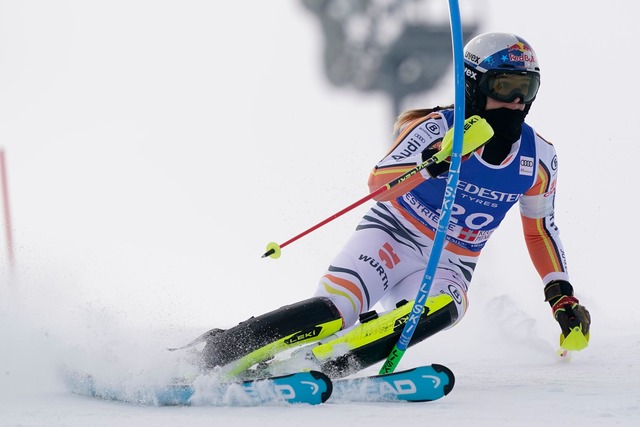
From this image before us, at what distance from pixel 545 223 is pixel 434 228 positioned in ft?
1.91

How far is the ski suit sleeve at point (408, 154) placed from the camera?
13.7 ft

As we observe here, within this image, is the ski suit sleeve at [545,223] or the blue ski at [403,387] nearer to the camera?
the blue ski at [403,387]

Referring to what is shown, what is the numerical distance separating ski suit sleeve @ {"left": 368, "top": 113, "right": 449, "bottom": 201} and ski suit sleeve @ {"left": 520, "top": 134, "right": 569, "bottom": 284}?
0.54 metres

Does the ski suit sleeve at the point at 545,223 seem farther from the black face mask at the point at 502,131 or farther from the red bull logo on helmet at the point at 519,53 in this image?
the red bull logo on helmet at the point at 519,53

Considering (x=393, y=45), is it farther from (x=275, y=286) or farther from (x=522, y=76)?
(x=522, y=76)

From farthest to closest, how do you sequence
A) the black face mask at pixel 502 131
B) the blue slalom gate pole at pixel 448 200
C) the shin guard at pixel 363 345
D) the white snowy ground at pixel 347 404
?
the black face mask at pixel 502 131 → the shin guard at pixel 363 345 → the blue slalom gate pole at pixel 448 200 → the white snowy ground at pixel 347 404

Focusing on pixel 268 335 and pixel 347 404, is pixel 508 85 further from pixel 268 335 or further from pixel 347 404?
pixel 347 404

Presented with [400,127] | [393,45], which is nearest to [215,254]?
[400,127]

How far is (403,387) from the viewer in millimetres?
3701

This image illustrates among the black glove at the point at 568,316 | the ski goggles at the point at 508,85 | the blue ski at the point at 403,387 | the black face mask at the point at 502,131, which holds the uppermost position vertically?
the ski goggles at the point at 508,85

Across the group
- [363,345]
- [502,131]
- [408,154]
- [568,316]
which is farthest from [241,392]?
[568,316]

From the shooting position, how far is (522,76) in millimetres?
4414

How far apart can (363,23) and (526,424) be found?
21.4 m

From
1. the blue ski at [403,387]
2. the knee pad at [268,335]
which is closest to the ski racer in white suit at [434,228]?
the knee pad at [268,335]
